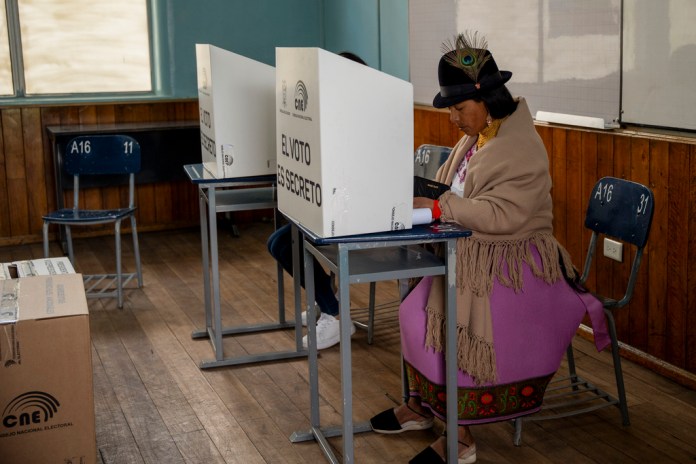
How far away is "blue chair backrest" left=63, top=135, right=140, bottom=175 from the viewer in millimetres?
4715

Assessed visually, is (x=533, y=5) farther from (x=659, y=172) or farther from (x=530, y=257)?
(x=530, y=257)

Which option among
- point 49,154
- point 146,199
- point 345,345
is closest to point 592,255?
point 345,345

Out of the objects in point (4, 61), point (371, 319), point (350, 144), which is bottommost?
point (371, 319)

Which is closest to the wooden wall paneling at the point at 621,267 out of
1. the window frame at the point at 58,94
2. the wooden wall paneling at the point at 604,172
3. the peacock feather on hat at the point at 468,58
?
the wooden wall paneling at the point at 604,172

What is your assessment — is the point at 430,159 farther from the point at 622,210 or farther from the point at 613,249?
the point at 622,210

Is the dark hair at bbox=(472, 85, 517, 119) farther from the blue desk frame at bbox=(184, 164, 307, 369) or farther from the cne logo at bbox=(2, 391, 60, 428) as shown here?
the cne logo at bbox=(2, 391, 60, 428)

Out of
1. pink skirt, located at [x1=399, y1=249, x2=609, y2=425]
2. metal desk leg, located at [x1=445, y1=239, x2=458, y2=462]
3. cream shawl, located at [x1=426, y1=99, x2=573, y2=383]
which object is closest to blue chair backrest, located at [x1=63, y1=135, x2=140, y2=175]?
pink skirt, located at [x1=399, y1=249, x2=609, y2=425]

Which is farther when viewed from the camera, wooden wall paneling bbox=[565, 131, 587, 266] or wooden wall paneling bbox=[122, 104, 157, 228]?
wooden wall paneling bbox=[122, 104, 157, 228]

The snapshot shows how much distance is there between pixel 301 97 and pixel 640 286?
1.74 metres

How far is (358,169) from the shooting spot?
2.22 m

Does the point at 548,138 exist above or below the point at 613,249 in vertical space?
above

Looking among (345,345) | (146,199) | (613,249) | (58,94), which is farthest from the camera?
(146,199)

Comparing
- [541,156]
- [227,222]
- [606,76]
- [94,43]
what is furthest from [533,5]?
[94,43]

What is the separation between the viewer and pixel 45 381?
2211mm
